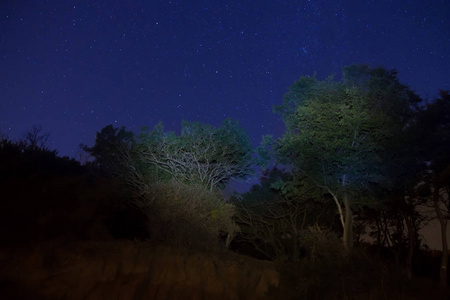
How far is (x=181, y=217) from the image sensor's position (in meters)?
11.7

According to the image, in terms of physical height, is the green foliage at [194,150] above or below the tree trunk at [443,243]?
above

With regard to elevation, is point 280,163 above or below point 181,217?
above

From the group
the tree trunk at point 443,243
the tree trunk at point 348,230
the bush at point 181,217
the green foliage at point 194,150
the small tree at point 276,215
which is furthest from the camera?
the small tree at point 276,215

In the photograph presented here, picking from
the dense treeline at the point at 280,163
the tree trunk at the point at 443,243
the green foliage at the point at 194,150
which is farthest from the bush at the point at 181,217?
the tree trunk at the point at 443,243

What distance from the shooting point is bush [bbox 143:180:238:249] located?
11.6 m

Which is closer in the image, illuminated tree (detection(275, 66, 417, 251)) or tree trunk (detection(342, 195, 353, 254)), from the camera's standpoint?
tree trunk (detection(342, 195, 353, 254))

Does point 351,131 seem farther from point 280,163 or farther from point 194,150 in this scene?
point 194,150

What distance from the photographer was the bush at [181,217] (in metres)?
11.6

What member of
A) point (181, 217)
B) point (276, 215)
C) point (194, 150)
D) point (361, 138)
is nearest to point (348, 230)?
point (361, 138)

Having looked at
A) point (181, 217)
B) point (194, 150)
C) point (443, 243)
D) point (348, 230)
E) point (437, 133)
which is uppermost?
point (437, 133)

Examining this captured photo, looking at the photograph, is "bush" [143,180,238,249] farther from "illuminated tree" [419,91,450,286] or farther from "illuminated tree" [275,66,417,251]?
"illuminated tree" [419,91,450,286]

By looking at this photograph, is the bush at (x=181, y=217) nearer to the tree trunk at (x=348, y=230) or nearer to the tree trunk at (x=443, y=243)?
the tree trunk at (x=348, y=230)

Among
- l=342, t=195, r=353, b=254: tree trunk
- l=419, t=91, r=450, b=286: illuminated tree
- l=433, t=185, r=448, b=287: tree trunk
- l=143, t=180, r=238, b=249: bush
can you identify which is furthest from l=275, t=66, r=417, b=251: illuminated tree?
l=143, t=180, r=238, b=249: bush

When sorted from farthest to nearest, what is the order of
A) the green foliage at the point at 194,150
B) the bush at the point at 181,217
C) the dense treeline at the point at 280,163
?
the green foliage at the point at 194,150 < the dense treeline at the point at 280,163 < the bush at the point at 181,217
